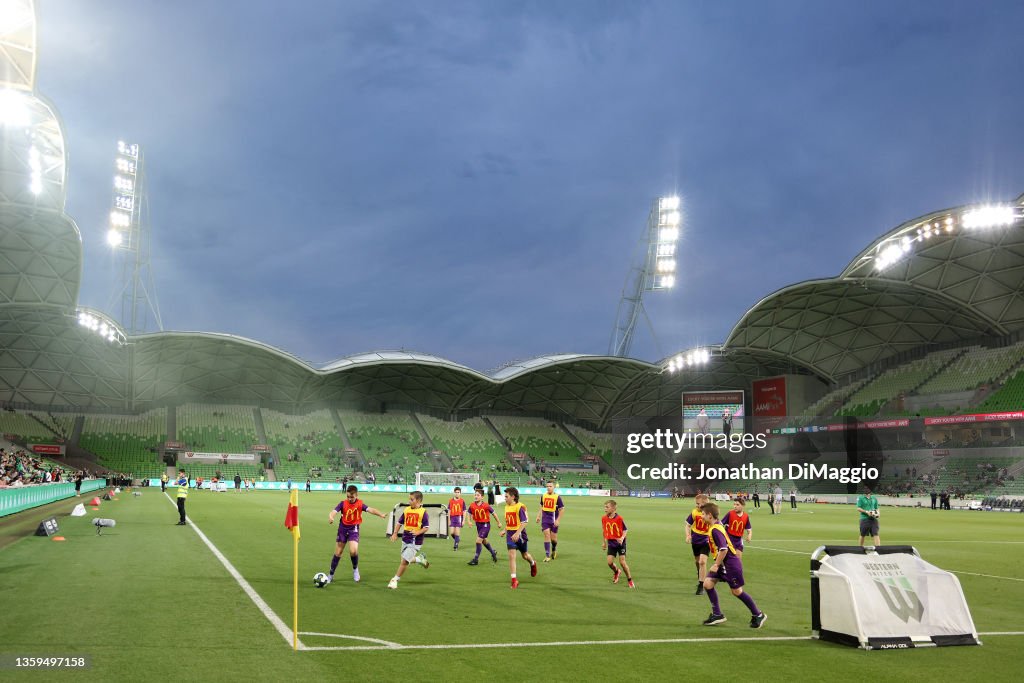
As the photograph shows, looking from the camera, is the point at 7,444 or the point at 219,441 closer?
the point at 7,444

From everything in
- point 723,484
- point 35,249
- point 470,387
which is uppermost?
point 35,249

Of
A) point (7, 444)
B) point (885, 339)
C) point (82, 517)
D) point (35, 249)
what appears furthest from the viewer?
point (885, 339)

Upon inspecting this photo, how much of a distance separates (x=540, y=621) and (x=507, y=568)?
289 inches

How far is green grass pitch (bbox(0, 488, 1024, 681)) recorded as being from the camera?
902 cm

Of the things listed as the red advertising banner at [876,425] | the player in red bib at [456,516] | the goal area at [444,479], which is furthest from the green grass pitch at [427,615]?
the goal area at [444,479]

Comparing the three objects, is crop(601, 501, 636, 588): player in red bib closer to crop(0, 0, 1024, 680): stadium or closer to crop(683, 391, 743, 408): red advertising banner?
crop(0, 0, 1024, 680): stadium

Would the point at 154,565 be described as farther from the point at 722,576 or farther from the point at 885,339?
the point at 885,339

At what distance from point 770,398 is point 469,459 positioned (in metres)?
37.2

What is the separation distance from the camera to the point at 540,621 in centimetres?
1210

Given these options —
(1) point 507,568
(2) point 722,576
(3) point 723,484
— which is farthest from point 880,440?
(2) point 722,576

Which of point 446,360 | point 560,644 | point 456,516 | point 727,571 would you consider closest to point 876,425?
point 446,360

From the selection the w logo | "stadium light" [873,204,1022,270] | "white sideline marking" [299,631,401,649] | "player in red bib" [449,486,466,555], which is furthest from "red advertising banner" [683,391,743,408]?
"white sideline marking" [299,631,401,649]

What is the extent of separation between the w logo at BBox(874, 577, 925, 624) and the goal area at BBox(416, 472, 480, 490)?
72.9 meters

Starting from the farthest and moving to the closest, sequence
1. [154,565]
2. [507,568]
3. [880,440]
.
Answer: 1. [880,440]
2. [507,568]
3. [154,565]
